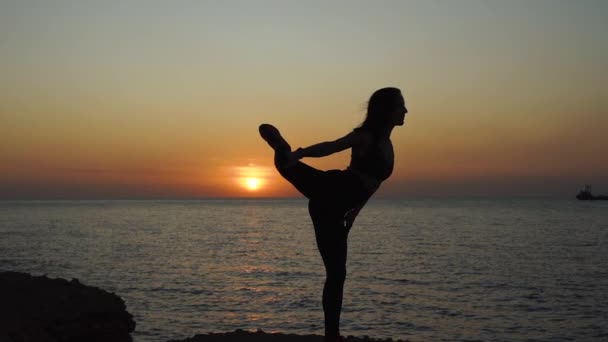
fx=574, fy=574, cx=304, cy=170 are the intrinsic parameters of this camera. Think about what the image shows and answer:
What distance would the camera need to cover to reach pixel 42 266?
133ft

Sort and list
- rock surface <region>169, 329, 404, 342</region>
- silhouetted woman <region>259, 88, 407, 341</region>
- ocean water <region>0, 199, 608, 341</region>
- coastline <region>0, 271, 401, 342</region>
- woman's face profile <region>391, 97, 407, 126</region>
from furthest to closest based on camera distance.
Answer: ocean water <region>0, 199, 608, 341</region> → coastline <region>0, 271, 401, 342</region> → rock surface <region>169, 329, 404, 342</region> → woman's face profile <region>391, 97, 407, 126</region> → silhouetted woman <region>259, 88, 407, 341</region>

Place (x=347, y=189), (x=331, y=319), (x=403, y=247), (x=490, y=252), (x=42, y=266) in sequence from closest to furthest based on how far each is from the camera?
1. (x=347, y=189)
2. (x=331, y=319)
3. (x=42, y=266)
4. (x=490, y=252)
5. (x=403, y=247)

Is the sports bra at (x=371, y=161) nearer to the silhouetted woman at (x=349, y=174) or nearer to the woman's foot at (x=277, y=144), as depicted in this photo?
the silhouetted woman at (x=349, y=174)

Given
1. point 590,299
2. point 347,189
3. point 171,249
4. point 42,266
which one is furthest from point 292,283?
point 347,189

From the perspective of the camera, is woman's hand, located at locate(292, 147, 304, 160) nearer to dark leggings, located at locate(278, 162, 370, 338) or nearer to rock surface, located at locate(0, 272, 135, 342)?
dark leggings, located at locate(278, 162, 370, 338)

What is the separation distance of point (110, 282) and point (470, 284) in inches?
820

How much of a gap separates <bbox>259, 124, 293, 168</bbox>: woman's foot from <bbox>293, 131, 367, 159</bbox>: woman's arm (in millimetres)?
96

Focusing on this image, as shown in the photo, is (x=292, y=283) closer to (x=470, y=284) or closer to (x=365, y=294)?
(x=365, y=294)

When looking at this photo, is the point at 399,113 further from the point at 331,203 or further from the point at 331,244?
the point at 331,244

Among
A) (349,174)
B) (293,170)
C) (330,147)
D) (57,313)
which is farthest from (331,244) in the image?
(57,313)

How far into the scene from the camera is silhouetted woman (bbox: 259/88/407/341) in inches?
210

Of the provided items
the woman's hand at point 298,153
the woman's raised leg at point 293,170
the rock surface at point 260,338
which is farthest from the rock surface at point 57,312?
the woman's hand at point 298,153

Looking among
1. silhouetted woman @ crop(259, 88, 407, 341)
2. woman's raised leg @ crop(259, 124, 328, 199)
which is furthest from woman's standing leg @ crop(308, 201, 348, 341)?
woman's raised leg @ crop(259, 124, 328, 199)

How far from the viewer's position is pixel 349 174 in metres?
5.50
